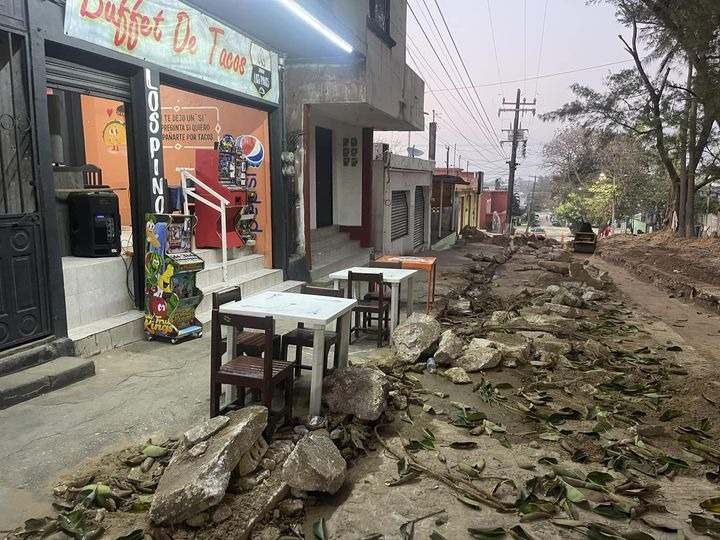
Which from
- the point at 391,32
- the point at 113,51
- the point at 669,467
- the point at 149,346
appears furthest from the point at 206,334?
the point at 391,32

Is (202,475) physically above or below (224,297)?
below

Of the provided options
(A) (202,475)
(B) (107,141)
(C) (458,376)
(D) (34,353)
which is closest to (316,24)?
(B) (107,141)

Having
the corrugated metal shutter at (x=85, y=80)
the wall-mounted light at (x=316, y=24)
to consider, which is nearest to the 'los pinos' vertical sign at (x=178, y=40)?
the corrugated metal shutter at (x=85, y=80)

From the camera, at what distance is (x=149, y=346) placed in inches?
232

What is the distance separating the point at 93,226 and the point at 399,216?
1205 cm

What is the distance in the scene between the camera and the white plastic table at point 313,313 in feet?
13.1

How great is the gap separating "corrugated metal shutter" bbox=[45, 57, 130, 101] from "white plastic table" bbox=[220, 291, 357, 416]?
2.98 m

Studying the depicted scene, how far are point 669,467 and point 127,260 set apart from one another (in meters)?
5.78

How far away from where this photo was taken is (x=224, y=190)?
816 cm

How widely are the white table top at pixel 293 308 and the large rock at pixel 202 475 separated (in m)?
0.88

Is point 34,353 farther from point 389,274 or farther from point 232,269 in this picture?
point 389,274

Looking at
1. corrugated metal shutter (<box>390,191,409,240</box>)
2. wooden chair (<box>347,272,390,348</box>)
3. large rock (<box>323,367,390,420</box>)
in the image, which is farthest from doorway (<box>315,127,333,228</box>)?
large rock (<box>323,367,390,420</box>)

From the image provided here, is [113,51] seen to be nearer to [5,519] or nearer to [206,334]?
[206,334]

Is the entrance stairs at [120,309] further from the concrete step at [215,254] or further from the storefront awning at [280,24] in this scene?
the storefront awning at [280,24]
